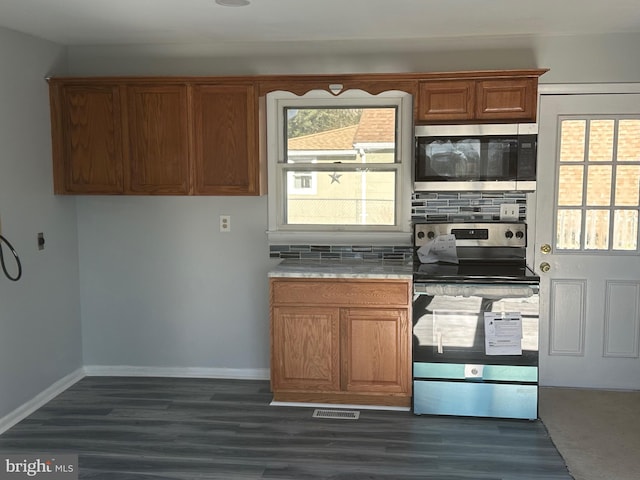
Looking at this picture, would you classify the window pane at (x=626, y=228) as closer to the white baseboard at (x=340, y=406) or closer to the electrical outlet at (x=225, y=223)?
the white baseboard at (x=340, y=406)

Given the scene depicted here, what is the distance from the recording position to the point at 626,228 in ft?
12.9

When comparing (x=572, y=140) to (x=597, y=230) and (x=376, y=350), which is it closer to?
(x=597, y=230)

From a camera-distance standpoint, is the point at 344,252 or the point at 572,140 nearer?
the point at 572,140

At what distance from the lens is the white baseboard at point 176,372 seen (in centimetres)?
425

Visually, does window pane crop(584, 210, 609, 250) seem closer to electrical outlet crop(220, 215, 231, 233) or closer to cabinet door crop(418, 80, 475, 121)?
cabinet door crop(418, 80, 475, 121)

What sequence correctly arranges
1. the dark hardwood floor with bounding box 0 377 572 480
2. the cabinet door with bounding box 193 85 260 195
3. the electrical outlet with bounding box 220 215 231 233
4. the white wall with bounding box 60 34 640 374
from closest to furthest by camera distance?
the dark hardwood floor with bounding box 0 377 572 480 → the cabinet door with bounding box 193 85 260 195 → the white wall with bounding box 60 34 640 374 → the electrical outlet with bounding box 220 215 231 233

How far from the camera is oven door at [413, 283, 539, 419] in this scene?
135 inches

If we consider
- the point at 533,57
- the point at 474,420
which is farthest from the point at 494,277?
the point at 533,57

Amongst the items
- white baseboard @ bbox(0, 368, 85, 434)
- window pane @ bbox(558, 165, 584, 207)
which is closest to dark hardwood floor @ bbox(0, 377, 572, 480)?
white baseboard @ bbox(0, 368, 85, 434)

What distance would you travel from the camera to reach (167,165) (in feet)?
12.8

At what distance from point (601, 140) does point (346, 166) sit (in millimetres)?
1650

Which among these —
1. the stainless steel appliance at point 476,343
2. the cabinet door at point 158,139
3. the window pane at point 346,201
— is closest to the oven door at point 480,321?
the stainless steel appliance at point 476,343

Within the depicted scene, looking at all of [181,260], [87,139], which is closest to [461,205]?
[181,260]

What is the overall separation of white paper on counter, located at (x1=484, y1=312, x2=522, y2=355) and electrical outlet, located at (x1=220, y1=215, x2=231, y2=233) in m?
1.81
